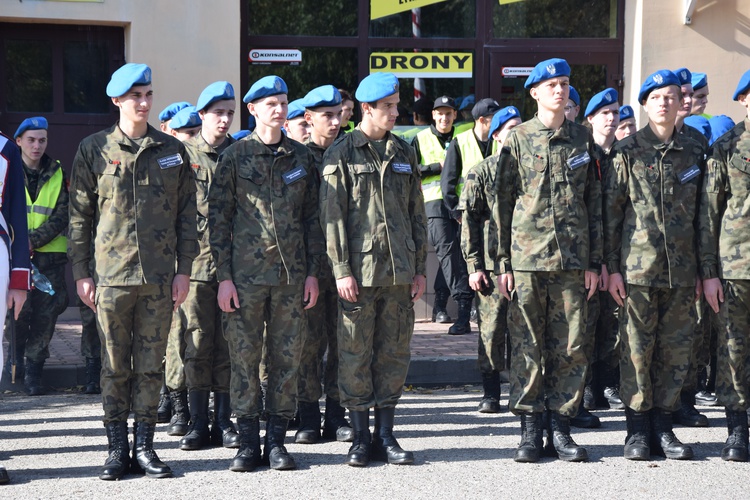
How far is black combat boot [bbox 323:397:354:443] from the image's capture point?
715 cm

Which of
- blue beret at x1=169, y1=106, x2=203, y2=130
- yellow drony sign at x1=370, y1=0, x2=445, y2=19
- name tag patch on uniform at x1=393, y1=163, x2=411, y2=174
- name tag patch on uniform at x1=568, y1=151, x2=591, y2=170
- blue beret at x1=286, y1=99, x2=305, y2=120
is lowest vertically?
name tag patch on uniform at x1=393, y1=163, x2=411, y2=174

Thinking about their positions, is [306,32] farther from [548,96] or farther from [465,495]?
[465,495]

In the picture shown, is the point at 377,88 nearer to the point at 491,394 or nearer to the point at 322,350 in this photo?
the point at 322,350

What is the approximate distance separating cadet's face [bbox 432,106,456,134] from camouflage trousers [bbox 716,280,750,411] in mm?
5045

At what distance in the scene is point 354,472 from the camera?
626 cm

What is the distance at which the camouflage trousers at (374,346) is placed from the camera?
6473 millimetres

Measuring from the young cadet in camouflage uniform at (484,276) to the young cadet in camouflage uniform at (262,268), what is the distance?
4.56 ft

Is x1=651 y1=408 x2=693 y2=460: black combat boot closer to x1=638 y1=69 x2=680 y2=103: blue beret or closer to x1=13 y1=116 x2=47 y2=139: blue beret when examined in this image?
x1=638 y1=69 x2=680 y2=103: blue beret

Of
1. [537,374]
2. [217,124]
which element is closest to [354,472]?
[537,374]

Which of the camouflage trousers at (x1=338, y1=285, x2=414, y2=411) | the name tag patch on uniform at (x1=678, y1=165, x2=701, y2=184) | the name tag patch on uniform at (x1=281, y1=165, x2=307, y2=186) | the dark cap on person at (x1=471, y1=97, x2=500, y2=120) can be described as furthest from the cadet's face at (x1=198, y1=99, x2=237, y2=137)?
the dark cap on person at (x1=471, y1=97, x2=500, y2=120)

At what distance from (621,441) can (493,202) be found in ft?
5.74

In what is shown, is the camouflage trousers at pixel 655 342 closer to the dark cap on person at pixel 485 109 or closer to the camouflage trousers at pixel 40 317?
the dark cap on person at pixel 485 109

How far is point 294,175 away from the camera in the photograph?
653 centimetres

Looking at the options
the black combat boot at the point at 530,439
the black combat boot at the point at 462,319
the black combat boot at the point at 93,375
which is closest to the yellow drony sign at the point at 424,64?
the black combat boot at the point at 462,319
